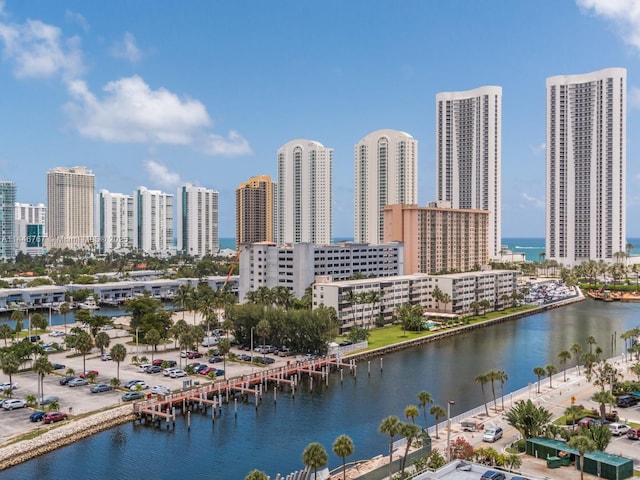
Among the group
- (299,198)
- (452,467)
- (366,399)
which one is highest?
(299,198)

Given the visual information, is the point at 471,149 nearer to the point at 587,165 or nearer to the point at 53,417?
the point at 587,165

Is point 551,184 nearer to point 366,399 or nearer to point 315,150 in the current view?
point 315,150

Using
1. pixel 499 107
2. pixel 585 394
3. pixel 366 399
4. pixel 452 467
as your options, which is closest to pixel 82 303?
pixel 366 399

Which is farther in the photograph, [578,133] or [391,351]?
[578,133]

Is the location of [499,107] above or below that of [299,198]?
above

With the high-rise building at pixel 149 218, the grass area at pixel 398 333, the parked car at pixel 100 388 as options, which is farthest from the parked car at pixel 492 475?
the high-rise building at pixel 149 218

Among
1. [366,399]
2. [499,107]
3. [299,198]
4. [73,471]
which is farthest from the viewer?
[299,198]

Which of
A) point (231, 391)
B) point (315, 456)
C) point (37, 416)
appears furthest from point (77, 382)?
point (315, 456)
